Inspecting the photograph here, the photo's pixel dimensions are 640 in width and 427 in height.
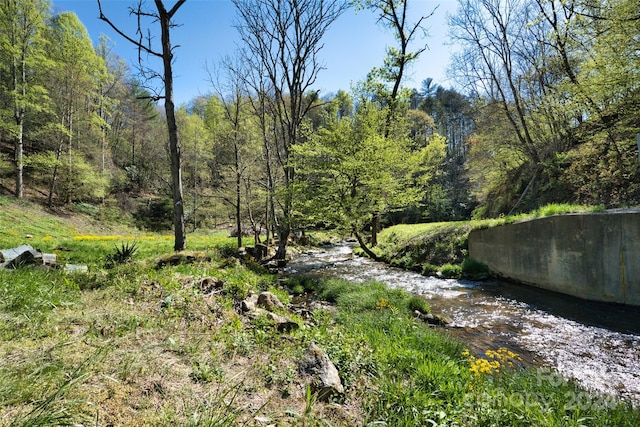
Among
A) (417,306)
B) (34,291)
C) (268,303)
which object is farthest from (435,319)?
(34,291)

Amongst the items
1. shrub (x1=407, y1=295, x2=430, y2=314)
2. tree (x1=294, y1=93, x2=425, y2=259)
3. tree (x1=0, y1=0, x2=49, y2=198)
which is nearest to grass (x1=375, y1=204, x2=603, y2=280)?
tree (x1=294, y1=93, x2=425, y2=259)

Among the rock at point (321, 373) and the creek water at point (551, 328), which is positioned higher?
the rock at point (321, 373)

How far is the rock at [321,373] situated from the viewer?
2682 millimetres

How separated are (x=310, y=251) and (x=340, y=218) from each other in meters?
7.38

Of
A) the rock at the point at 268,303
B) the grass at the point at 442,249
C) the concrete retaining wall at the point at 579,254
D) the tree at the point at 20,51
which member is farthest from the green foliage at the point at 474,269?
the tree at the point at 20,51

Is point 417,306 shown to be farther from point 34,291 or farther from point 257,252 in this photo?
point 257,252

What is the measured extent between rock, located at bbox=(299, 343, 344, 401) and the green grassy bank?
0.08 meters

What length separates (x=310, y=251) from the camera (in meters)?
19.4

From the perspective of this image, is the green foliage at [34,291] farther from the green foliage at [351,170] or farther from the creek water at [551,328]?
the green foliage at [351,170]

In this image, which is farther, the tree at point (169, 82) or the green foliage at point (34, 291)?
the tree at point (169, 82)

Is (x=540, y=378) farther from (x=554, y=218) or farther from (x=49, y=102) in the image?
(x=49, y=102)

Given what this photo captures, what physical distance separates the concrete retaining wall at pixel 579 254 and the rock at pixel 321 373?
7.69 meters

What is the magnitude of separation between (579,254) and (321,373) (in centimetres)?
801

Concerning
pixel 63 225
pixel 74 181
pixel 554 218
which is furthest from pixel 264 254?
pixel 74 181
